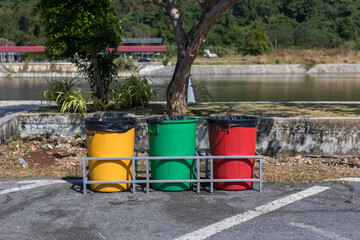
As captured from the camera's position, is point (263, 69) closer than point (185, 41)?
No

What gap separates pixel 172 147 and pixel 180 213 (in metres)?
0.99

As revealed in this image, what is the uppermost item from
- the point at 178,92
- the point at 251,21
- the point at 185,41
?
the point at 251,21

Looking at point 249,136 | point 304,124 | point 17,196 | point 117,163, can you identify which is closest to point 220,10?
point 304,124

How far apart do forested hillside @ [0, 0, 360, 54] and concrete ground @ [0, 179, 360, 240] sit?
3010 inches

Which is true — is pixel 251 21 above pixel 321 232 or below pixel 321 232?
above

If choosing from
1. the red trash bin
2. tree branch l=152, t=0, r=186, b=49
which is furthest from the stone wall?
the red trash bin

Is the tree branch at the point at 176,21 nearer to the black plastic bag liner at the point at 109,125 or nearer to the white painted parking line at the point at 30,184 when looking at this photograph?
the black plastic bag liner at the point at 109,125

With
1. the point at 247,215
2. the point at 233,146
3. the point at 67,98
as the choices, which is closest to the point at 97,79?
the point at 67,98

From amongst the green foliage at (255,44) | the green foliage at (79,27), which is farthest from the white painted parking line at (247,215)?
the green foliage at (255,44)

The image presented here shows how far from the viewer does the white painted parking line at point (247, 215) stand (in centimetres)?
439

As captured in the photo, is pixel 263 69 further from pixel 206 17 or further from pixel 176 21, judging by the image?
pixel 206 17

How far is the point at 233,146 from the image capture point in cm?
572

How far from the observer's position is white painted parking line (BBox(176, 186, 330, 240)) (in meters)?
4.39

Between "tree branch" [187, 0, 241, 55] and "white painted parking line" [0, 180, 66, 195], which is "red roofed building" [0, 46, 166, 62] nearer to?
"tree branch" [187, 0, 241, 55]
